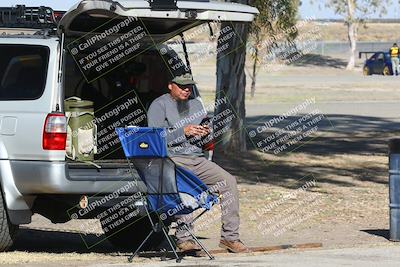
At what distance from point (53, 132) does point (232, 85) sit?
11748mm

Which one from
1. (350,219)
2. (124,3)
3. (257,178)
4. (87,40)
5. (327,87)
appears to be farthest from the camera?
(327,87)

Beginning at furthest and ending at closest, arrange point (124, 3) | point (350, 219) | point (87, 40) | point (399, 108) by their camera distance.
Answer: point (399, 108)
point (350, 219)
point (87, 40)
point (124, 3)

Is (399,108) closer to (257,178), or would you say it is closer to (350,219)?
(257,178)

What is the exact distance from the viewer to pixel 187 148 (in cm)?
995

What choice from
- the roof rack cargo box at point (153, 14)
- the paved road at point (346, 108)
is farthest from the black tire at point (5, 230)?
the paved road at point (346, 108)

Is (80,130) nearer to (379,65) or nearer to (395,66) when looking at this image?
(395,66)

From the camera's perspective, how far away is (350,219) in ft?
43.5

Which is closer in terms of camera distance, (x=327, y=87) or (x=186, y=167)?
(x=186, y=167)

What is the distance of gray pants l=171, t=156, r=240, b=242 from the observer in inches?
391

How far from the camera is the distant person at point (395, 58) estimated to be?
5494 centimetres

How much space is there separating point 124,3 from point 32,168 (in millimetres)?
1669

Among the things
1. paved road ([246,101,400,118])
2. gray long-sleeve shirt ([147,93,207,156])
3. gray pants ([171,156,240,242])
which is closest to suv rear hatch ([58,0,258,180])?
gray long-sleeve shirt ([147,93,207,156])

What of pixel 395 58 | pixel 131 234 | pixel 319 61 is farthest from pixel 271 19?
pixel 319 61

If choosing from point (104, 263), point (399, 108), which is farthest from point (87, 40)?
point (399, 108)
